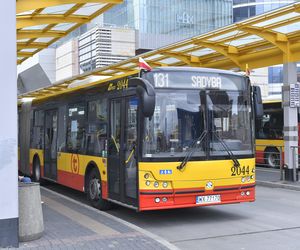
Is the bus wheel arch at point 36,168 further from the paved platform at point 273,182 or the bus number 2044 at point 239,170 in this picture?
the bus number 2044 at point 239,170

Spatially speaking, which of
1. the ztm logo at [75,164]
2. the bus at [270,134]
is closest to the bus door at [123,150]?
the ztm logo at [75,164]

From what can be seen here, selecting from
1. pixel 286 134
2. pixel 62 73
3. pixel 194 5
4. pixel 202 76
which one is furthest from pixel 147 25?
pixel 202 76

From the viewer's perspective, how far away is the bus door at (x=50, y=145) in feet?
44.9

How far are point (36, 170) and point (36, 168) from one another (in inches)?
2.6

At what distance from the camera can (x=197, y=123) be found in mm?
8938

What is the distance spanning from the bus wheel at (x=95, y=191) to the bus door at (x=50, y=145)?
285cm

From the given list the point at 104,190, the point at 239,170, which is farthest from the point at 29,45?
the point at 239,170

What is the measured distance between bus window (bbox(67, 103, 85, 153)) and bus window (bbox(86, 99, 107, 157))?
0.43 m

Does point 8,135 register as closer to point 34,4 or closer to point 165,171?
point 165,171

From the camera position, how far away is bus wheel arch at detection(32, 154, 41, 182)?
15267 mm

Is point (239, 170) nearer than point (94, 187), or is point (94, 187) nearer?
point (239, 170)

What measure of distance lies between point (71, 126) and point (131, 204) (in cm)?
410

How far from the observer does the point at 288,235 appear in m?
8.00

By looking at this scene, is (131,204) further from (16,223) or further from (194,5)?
(194,5)
